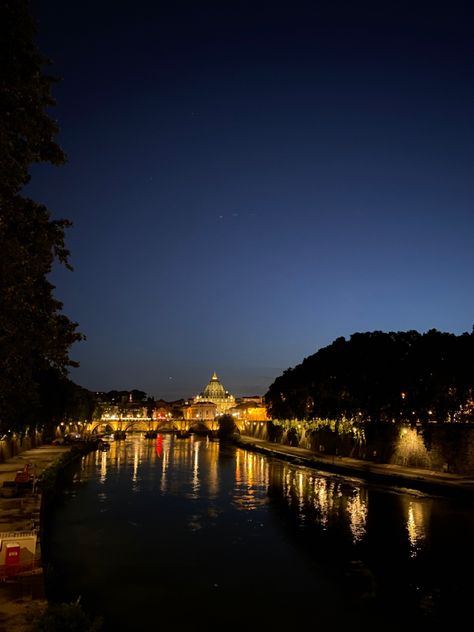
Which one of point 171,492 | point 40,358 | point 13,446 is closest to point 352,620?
point 40,358

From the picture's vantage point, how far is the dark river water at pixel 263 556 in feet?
57.3

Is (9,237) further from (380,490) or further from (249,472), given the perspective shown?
(249,472)

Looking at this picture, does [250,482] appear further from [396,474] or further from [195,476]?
[396,474]

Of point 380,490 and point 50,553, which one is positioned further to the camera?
point 380,490

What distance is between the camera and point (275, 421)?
94500mm

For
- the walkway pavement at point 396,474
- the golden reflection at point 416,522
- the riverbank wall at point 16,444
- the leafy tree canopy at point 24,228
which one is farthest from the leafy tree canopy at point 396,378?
the leafy tree canopy at point 24,228

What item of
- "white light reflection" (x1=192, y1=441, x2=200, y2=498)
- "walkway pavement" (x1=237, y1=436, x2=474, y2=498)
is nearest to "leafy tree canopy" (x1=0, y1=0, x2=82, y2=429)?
"walkway pavement" (x1=237, y1=436, x2=474, y2=498)

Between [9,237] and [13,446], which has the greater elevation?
[9,237]

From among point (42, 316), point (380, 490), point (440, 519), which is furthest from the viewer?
point (380, 490)

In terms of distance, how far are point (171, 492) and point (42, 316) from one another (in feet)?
106

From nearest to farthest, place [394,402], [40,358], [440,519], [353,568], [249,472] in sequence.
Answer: [40,358] < [353,568] < [440,519] < [394,402] < [249,472]

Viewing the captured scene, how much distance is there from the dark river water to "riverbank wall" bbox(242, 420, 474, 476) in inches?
209

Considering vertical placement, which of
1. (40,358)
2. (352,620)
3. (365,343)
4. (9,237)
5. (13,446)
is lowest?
(352,620)

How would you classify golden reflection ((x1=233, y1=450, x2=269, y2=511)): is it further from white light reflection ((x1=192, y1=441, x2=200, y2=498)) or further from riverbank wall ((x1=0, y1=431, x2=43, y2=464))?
riverbank wall ((x1=0, y1=431, x2=43, y2=464))
